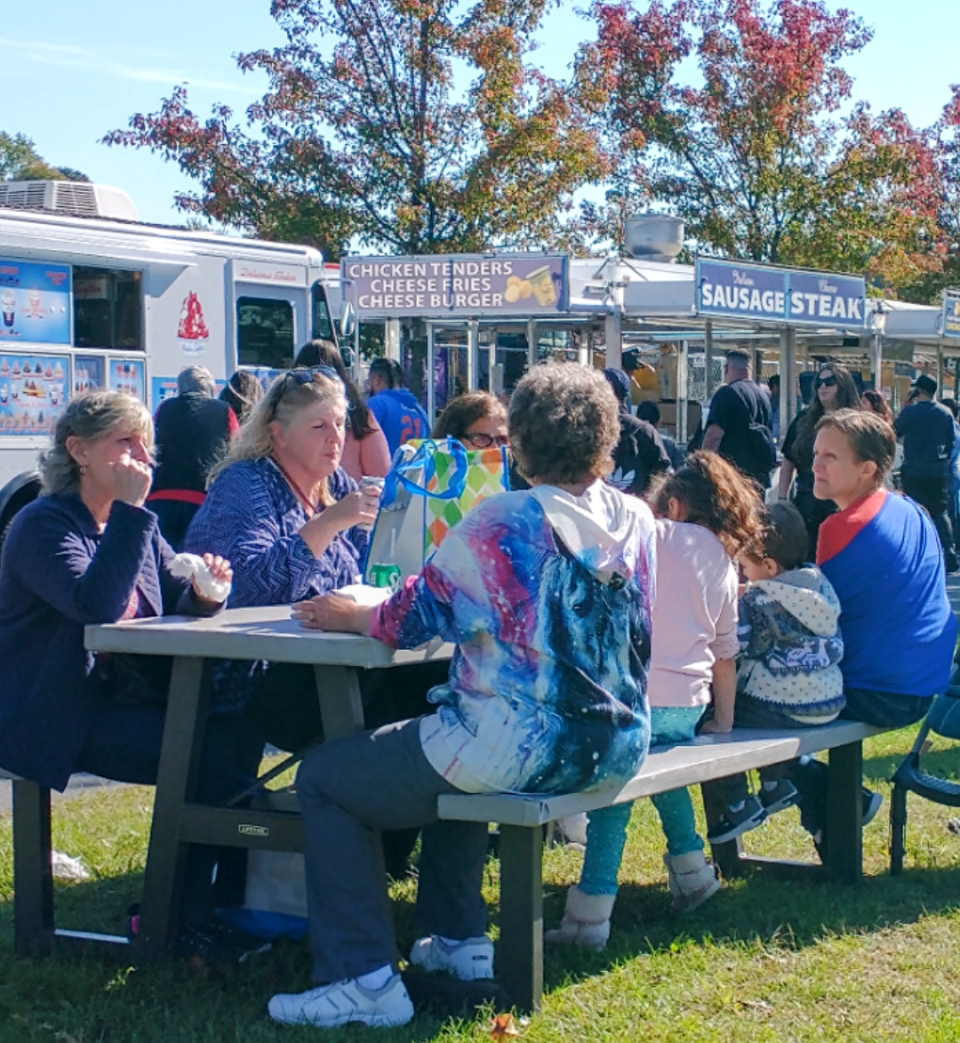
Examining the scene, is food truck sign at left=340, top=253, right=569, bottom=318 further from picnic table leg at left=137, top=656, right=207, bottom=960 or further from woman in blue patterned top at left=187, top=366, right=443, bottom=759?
picnic table leg at left=137, top=656, right=207, bottom=960

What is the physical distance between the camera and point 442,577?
11.9 ft

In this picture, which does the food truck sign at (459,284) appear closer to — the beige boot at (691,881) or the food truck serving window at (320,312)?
the food truck serving window at (320,312)

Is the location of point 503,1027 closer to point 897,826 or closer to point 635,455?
→ point 897,826

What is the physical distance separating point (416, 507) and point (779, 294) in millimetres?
12574

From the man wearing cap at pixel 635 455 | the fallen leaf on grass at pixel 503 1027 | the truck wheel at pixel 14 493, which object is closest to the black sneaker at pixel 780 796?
the fallen leaf on grass at pixel 503 1027

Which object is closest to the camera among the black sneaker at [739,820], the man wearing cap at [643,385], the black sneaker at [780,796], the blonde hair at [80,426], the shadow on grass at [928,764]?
the blonde hair at [80,426]

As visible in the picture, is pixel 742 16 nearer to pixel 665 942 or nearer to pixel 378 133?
pixel 378 133

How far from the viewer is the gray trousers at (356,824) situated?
3699 mm

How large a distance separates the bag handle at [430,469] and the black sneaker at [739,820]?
54.8 inches

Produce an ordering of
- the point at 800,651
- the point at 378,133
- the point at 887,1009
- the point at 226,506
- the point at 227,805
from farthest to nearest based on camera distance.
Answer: the point at 378,133 < the point at 800,651 < the point at 226,506 < the point at 227,805 < the point at 887,1009

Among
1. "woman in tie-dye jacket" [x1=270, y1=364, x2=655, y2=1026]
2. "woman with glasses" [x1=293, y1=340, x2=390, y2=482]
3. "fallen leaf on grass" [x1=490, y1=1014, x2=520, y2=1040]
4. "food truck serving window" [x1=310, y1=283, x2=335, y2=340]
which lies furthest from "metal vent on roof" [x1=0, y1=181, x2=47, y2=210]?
"fallen leaf on grass" [x1=490, y1=1014, x2=520, y2=1040]

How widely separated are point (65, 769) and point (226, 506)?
0.91 m

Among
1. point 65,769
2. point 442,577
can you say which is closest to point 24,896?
point 65,769

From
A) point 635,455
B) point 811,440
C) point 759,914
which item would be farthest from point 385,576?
point 811,440
